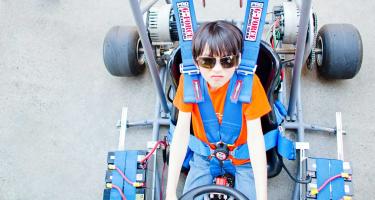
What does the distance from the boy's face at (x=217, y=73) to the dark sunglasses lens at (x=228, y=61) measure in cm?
1

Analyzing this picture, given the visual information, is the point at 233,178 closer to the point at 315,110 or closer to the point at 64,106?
the point at 315,110

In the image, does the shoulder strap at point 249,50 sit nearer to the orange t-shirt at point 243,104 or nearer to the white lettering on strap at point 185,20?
the orange t-shirt at point 243,104

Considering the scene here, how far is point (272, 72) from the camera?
1795 mm

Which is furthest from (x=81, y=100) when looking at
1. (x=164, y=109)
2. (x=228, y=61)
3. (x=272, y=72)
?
(x=228, y=61)

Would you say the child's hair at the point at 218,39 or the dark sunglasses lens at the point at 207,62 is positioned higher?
the child's hair at the point at 218,39

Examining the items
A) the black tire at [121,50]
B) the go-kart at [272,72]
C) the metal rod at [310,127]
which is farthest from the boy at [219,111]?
the black tire at [121,50]

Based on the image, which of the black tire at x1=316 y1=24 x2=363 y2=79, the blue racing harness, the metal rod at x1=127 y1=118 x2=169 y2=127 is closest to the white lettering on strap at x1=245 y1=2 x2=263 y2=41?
the blue racing harness

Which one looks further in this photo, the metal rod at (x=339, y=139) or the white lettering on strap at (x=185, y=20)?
the metal rod at (x=339, y=139)

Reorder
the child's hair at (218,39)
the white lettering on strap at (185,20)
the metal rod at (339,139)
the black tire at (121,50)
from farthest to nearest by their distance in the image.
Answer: the black tire at (121,50), the metal rod at (339,139), the white lettering on strap at (185,20), the child's hair at (218,39)

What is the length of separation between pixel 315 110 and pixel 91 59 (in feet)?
4.71

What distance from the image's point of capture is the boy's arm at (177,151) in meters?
1.71

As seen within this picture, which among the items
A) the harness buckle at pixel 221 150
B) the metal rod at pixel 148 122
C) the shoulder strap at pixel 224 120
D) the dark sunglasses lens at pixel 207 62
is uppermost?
the metal rod at pixel 148 122

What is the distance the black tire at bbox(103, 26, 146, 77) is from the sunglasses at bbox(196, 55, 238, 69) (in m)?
1.01

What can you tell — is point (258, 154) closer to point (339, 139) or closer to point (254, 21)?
point (254, 21)
